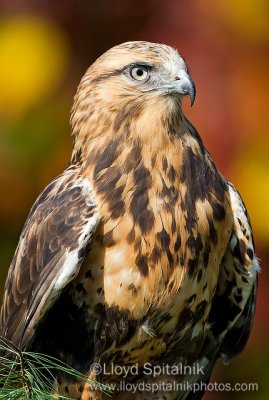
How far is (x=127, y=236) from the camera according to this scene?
5.45 metres

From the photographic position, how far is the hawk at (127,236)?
17.9 ft

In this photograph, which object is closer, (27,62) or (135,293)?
(135,293)

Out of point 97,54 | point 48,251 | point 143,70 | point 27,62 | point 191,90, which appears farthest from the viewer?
point 97,54

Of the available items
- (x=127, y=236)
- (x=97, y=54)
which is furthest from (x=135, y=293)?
(x=97, y=54)

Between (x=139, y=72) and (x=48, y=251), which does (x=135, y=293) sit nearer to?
(x=48, y=251)

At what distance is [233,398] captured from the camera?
832 cm

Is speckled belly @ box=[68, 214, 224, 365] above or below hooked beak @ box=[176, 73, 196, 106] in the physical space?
below

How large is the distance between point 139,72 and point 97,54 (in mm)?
2764

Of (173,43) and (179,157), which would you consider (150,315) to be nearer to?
(179,157)

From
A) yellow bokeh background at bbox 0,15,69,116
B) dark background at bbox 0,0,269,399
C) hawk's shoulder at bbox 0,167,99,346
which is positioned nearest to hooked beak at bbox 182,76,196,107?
hawk's shoulder at bbox 0,167,99,346

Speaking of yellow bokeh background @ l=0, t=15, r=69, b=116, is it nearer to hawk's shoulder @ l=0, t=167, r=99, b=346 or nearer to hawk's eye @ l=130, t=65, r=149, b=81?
hawk's shoulder @ l=0, t=167, r=99, b=346

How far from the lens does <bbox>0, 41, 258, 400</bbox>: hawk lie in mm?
5461

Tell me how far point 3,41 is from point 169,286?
10.2 feet

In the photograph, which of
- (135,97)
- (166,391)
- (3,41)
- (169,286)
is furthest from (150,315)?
(3,41)
